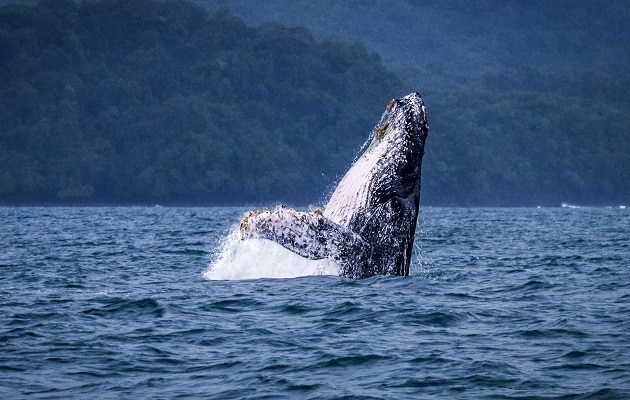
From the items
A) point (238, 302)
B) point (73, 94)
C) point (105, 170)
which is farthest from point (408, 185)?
point (73, 94)

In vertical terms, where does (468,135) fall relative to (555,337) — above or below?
above

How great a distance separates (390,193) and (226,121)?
138 metres

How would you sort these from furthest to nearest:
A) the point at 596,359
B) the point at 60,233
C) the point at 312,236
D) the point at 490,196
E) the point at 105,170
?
the point at 490,196 → the point at 105,170 → the point at 60,233 → the point at 312,236 → the point at 596,359

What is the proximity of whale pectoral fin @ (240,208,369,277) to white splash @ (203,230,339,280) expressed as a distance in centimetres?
37

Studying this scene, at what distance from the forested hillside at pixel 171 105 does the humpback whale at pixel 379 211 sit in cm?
12114

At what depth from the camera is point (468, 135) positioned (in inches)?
6718

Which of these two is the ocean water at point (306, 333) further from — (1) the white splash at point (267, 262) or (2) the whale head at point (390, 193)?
(2) the whale head at point (390, 193)

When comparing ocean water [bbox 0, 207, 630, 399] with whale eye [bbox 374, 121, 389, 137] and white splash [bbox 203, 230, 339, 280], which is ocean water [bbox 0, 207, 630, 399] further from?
whale eye [bbox 374, 121, 389, 137]

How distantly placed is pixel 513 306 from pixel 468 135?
156m

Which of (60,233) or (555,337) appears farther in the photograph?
(60,233)

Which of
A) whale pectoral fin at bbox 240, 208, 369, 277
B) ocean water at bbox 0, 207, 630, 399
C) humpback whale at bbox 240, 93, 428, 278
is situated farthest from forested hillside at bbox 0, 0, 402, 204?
whale pectoral fin at bbox 240, 208, 369, 277

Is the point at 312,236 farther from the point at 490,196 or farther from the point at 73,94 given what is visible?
the point at 490,196

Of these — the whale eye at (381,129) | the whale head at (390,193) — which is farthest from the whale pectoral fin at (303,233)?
the whale eye at (381,129)

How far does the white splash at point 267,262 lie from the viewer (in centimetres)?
1655
